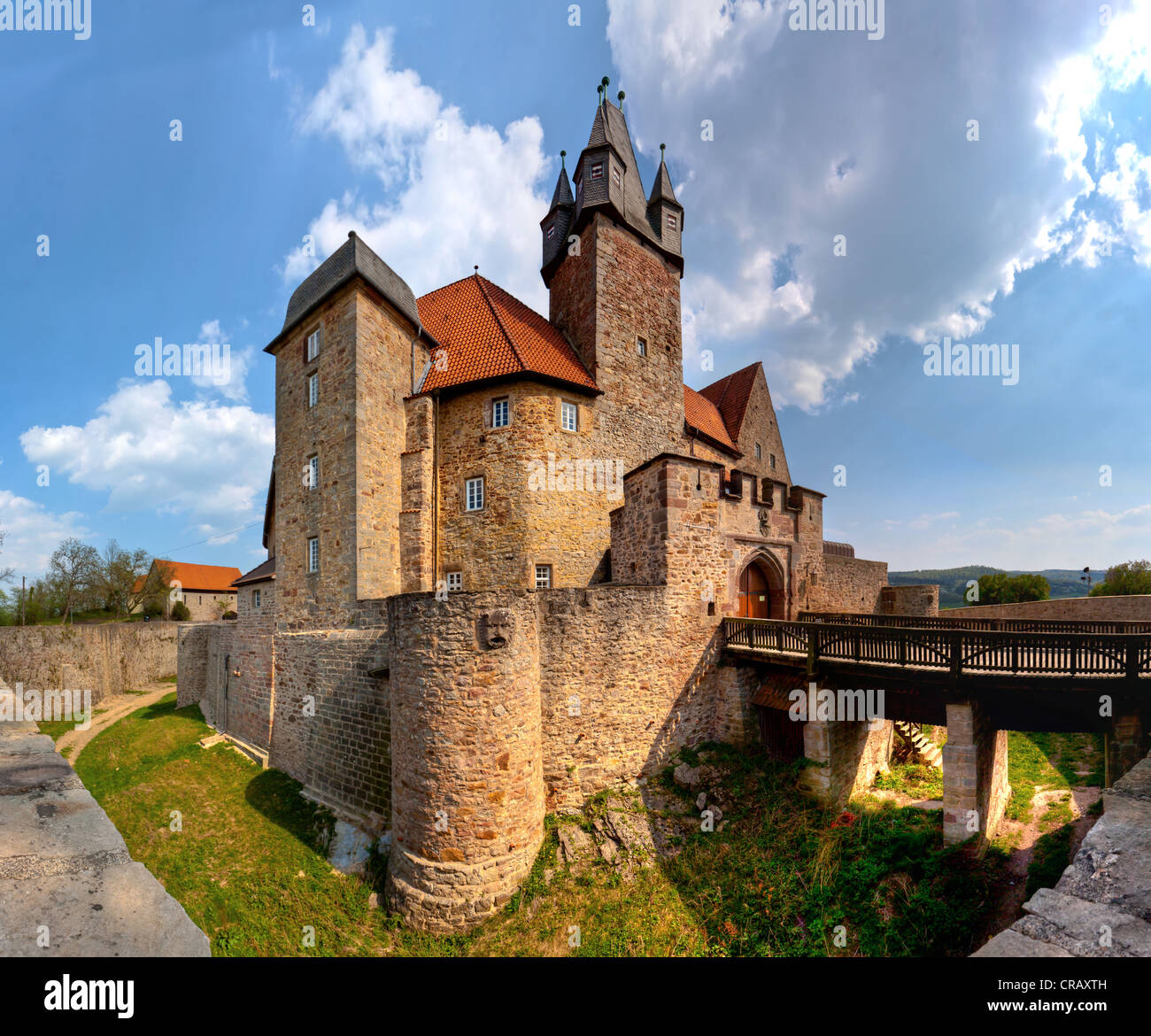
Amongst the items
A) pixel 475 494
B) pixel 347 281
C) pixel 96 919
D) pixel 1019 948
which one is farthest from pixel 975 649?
pixel 347 281

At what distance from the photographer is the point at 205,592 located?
55.8m

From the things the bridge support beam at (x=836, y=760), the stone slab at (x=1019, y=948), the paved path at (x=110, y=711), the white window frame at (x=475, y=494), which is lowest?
the paved path at (x=110, y=711)

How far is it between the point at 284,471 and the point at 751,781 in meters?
16.2

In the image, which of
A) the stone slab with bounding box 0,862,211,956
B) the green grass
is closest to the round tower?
the green grass

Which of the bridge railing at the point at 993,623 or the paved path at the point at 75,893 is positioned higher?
the paved path at the point at 75,893

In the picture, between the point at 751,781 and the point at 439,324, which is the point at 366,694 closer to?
the point at 751,781

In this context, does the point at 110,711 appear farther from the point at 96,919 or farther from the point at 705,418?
the point at 705,418

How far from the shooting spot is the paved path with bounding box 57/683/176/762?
17422mm

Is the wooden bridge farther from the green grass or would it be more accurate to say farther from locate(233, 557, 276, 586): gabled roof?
locate(233, 557, 276, 586): gabled roof

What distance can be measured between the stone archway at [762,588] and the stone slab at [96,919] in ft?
53.4

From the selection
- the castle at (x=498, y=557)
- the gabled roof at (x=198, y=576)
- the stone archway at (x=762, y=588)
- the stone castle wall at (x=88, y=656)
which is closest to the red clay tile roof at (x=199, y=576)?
the gabled roof at (x=198, y=576)

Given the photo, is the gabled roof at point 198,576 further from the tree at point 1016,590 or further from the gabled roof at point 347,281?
the tree at point 1016,590

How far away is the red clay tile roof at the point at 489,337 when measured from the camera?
15883 millimetres

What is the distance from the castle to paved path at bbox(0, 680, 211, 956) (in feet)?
22.1
